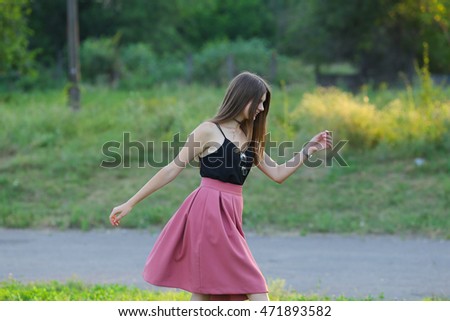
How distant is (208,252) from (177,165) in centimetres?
55

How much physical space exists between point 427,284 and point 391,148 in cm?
501

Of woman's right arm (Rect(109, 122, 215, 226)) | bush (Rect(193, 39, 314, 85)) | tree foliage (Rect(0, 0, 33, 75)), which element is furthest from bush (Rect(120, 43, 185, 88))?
woman's right arm (Rect(109, 122, 215, 226))

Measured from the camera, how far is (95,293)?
21.0 feet

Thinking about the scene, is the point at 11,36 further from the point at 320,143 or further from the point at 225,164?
the point at 225,164

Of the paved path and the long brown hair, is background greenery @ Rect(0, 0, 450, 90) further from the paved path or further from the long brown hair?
the long brown hair

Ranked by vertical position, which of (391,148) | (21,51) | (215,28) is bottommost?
(215,28)

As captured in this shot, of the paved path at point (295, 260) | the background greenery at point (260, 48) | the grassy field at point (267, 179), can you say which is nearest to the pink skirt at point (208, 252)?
the paved path at point (295, 260)

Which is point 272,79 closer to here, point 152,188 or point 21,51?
point 21,51

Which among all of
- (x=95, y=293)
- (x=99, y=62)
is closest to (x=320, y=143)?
(x=95, y=293)

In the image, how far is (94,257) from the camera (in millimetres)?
8617

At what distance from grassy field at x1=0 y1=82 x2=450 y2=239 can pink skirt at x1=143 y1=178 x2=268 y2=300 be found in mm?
5151

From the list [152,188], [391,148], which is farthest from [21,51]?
[152,188]

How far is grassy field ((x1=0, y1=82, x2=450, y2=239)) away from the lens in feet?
33.2

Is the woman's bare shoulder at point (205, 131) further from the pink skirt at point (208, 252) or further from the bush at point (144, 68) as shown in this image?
the bush at point (144, 68)
